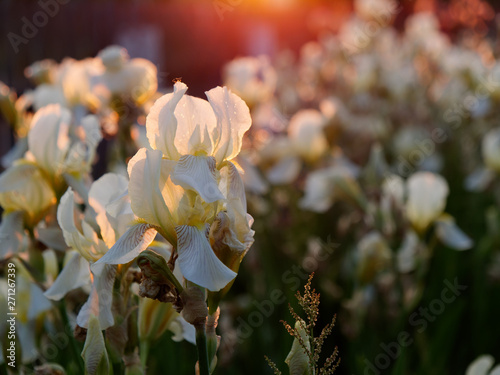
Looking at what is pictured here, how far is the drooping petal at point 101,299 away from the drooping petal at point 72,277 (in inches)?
6.2

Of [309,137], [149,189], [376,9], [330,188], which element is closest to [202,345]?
[149,189]

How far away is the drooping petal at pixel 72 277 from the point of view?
115 centimetres

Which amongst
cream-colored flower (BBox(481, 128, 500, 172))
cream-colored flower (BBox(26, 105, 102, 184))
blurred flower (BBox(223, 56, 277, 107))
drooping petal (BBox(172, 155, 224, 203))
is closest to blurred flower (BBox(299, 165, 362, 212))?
blurred flower (BBox(223, 56, 277, 107))

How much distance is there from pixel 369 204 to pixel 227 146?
4.39ft

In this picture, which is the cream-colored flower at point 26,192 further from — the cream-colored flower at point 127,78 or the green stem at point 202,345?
the green stem at point 202,345

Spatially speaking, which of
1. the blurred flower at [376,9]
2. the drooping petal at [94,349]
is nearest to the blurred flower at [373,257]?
the drooping petal at [94,349]

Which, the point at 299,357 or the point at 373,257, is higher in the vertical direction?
the point at 299,357

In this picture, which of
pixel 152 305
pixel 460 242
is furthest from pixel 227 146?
pixel 460 242

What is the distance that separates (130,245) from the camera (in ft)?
2.97

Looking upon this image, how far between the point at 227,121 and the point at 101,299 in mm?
384

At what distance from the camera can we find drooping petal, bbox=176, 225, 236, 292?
0.83m

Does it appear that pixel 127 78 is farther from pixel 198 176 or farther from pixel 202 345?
pixel 202 345

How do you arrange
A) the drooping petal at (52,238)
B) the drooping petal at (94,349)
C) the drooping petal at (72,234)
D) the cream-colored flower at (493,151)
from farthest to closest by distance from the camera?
the cream-colored flower at (493,151) → the drooping petal at (52,238) → the drooping petal at (72,234) → the drooping petal at (94,349)

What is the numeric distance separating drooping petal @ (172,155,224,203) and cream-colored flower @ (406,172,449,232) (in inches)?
50.3
